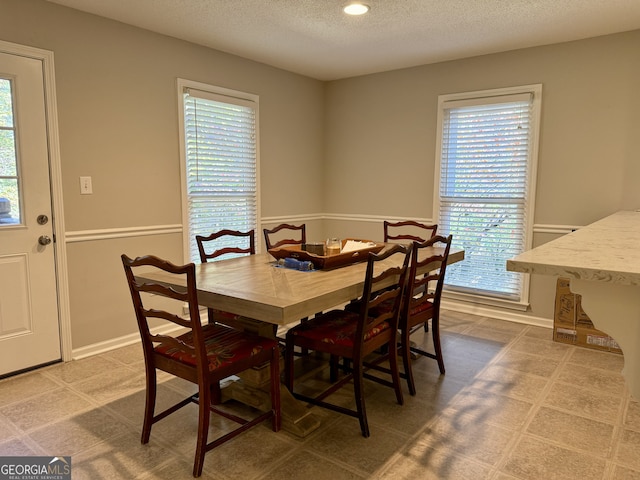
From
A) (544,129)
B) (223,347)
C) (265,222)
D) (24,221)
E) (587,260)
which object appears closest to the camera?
(587,260)

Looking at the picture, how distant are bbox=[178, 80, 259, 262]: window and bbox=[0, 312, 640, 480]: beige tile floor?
1374mm

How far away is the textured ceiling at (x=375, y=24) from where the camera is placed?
2.87 meters

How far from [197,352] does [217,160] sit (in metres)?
2.43

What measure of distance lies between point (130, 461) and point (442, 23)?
10.7 ft

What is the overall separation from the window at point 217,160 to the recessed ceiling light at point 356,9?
1391mm

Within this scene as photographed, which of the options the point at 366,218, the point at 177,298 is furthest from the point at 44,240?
the point at 366,218

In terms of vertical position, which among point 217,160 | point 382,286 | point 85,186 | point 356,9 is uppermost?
point 356,9

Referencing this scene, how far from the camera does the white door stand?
269cm

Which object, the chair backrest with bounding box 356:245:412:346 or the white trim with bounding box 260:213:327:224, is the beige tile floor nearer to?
the chair backrest with bounding box 356:245:412:346

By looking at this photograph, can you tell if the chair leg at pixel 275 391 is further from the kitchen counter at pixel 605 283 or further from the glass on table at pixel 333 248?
the kitchen counter at pixel 605 283

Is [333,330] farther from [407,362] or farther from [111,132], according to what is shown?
[111,132]

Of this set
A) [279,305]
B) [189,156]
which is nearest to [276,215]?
[189,156]

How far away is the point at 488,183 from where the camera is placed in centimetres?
400

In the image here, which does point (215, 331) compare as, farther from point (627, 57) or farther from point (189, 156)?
point (627, 57)
